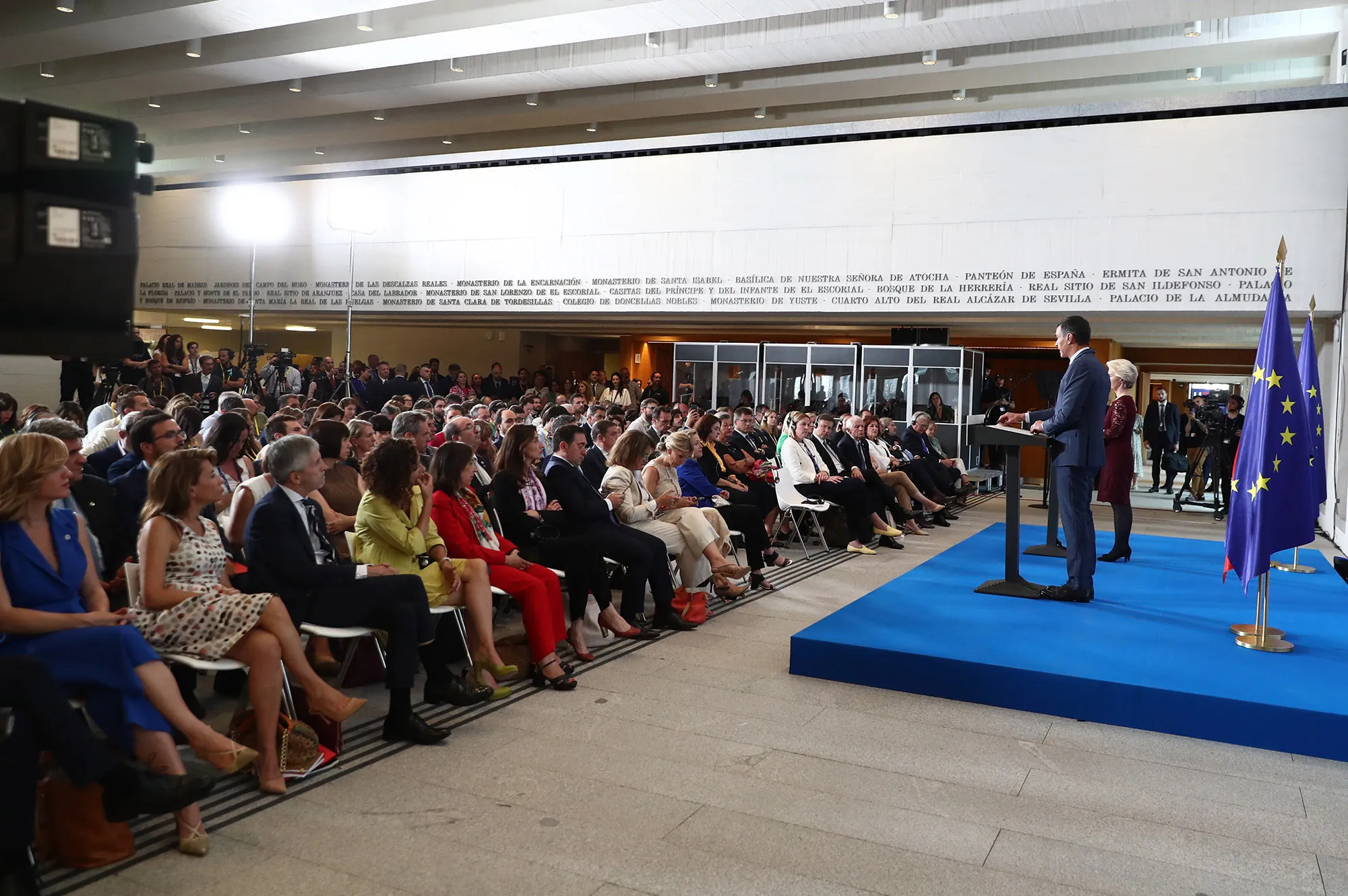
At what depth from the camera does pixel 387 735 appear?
3832 millimetres

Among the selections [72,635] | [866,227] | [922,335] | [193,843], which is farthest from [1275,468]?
[922,335]

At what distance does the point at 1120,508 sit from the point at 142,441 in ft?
21.5

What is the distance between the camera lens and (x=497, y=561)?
478cm

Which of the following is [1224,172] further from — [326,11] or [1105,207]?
[326,11]

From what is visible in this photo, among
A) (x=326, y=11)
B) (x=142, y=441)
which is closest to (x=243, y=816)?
(x=142, y=441)

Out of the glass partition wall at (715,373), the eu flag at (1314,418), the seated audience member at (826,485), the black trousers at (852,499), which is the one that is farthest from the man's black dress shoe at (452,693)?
the glass partition wall at (715,373)

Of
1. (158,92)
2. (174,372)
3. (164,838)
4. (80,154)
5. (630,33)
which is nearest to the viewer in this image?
(80,154)

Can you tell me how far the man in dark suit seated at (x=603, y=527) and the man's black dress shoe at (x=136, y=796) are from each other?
8.88 ft

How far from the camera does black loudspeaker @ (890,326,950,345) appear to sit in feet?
49.7

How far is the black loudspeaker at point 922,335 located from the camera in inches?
596

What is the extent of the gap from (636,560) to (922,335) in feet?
35.4

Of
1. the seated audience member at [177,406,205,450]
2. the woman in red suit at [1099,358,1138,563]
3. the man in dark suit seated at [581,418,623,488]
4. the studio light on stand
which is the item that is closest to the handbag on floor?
the seated audience member at [177,406,205,450]

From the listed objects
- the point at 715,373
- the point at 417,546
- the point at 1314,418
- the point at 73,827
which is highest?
the point at 715,373

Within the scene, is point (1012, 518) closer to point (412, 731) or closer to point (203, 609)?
point (412, 731)
